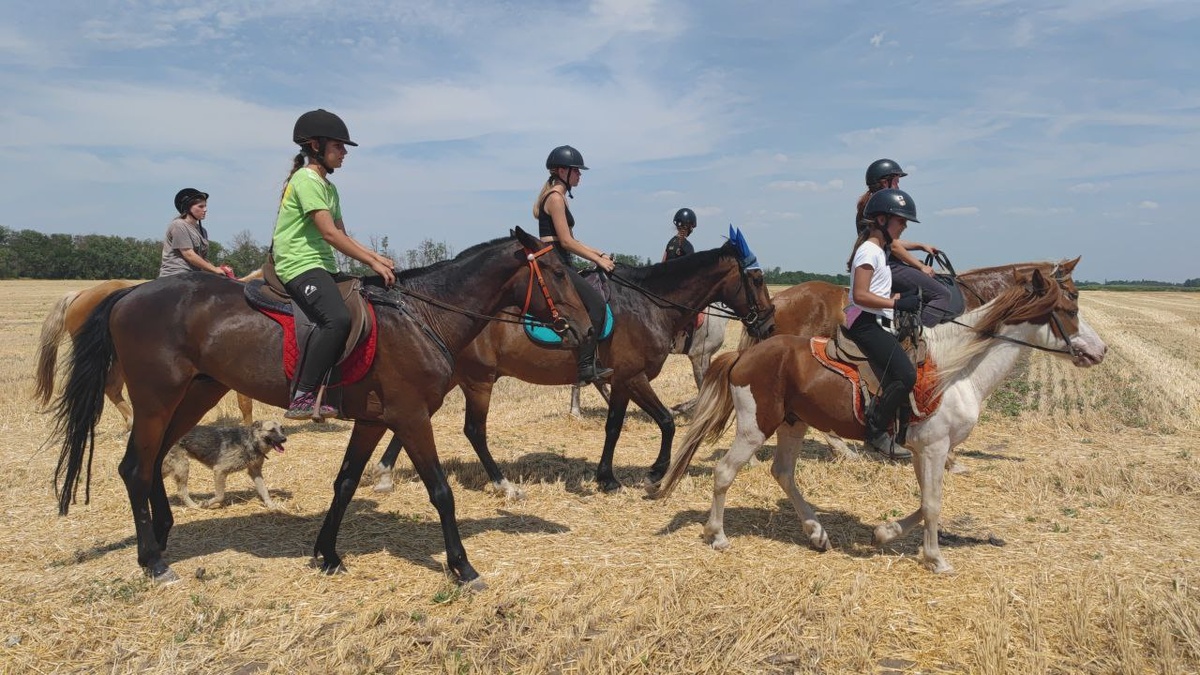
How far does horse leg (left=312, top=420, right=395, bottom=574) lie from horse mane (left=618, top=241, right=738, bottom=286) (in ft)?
11.6

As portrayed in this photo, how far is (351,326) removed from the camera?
4.86m

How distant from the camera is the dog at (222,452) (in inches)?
262

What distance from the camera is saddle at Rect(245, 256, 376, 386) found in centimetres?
488

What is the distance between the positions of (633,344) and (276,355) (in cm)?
373

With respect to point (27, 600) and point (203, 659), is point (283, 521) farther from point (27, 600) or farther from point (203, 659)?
point (203, 659)

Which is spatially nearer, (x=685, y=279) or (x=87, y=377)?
(x=87, y=377)

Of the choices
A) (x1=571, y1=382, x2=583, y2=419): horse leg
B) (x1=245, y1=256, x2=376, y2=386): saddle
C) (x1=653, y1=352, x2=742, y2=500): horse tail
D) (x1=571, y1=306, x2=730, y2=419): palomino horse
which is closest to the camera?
(x1=245, y1=256, x2=376, y2=386): saddle

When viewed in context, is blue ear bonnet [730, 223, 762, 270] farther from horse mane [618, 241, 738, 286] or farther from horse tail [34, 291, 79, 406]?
horse tail [34, 291, 79, 406]

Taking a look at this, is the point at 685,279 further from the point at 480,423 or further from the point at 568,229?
the point at 480,423

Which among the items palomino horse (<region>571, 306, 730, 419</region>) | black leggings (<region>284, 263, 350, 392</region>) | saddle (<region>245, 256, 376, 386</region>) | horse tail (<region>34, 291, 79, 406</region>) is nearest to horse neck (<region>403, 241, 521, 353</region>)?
saddle (<region>245, 256, 376, 386</region>)

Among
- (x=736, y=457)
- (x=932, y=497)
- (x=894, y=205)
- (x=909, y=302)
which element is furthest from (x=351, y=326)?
(x=909, y=302)

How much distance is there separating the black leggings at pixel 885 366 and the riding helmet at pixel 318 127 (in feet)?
13.5

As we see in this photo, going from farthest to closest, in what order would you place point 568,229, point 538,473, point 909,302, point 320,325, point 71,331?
point 71,331, point 538,473, point 568,229, point 909,302, point 320,325

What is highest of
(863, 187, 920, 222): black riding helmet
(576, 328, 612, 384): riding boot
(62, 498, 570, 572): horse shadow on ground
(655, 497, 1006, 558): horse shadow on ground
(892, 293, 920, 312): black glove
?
(863, 187, 920, 222): black riding helmet
